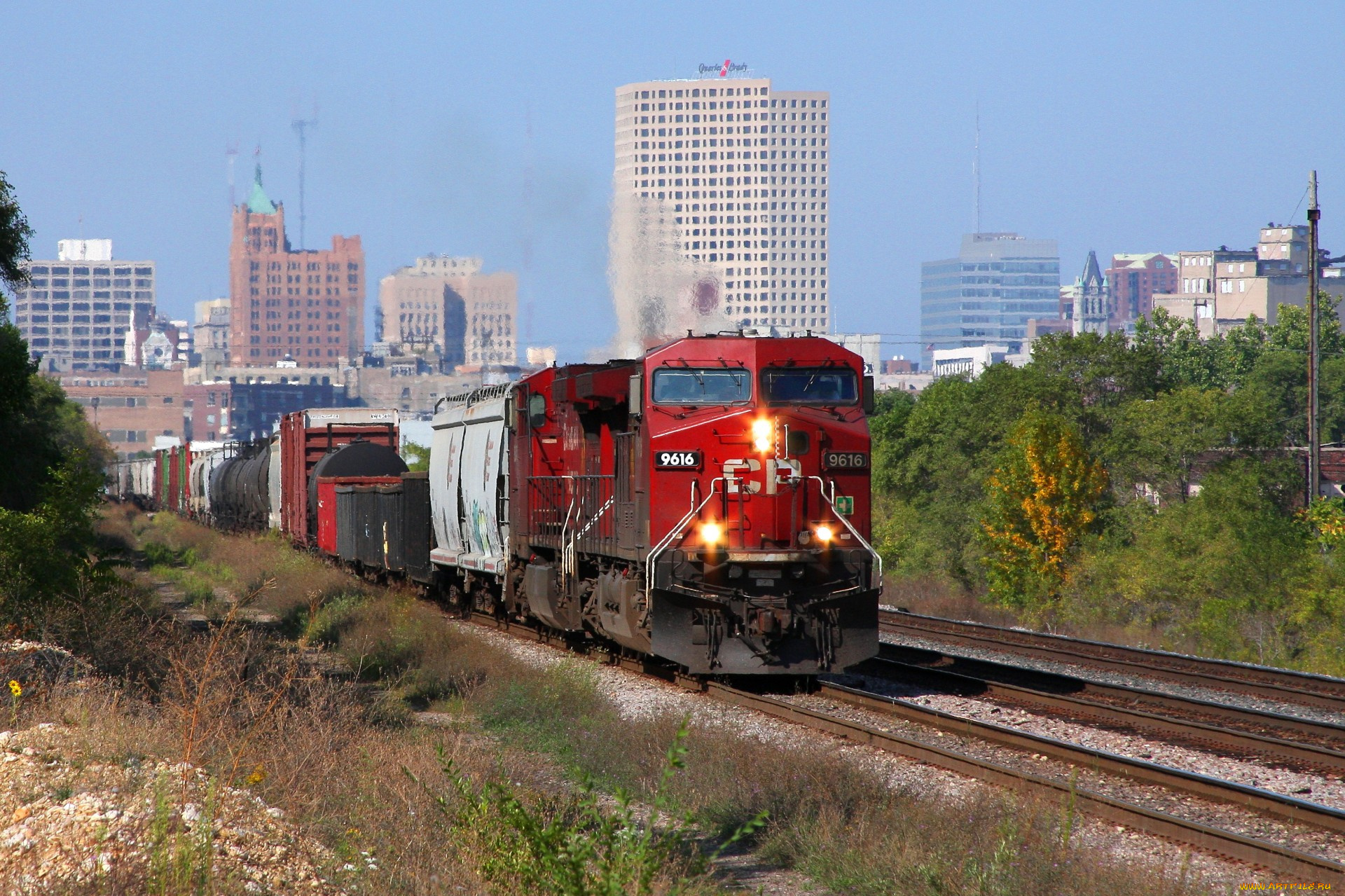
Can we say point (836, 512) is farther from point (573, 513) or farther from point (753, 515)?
point (573, 513)

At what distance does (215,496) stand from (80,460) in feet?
111

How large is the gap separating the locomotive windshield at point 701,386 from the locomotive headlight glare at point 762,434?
362mm

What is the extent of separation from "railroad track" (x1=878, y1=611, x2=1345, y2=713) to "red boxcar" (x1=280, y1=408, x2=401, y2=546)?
57.3ft

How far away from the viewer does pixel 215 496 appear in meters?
53.1

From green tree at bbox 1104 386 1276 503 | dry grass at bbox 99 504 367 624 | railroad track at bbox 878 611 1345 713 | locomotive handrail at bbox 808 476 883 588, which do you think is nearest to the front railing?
locomotive handrail at bbox 808 476 883 588

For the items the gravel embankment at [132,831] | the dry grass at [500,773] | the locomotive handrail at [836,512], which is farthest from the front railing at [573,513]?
the gravel embankment at [132,831]

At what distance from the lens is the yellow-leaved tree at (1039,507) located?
41.7m

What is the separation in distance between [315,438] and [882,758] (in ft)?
85.9

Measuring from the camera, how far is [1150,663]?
17.8 m

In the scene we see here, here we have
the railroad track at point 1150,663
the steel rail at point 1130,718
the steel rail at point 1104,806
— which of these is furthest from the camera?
the railroad track at point 1150,663

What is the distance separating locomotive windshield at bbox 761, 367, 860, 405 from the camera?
1491 centimetres

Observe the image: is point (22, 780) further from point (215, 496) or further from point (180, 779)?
point (215, 496)

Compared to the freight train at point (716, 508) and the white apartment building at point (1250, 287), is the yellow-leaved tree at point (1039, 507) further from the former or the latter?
the white apartment building at point (1250, 287)

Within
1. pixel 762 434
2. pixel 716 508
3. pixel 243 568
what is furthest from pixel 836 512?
pixel 243 568
